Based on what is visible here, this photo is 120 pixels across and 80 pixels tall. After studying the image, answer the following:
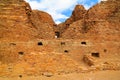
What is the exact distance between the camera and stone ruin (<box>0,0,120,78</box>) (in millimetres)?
25438

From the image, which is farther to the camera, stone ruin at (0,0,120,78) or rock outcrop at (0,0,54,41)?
rock outcrop at (0,0,54,41)

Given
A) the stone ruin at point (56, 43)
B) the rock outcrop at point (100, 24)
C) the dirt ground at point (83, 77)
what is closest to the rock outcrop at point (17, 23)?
the stone ruin at point (56, 43)

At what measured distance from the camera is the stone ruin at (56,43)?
83.5 feet

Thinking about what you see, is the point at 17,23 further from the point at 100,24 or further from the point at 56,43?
the point at 100,24

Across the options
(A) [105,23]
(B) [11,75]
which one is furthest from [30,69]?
(A) [105,23]

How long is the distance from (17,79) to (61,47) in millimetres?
5865

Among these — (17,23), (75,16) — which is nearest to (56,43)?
(17,23)

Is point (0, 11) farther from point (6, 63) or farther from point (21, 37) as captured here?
point (6, 63)

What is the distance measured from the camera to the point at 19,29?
29.2m

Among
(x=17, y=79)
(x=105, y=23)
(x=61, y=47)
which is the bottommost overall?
(x=17, y=79)

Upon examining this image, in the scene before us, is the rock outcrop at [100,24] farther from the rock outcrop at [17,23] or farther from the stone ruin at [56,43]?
the rock outcrop at [17,23]

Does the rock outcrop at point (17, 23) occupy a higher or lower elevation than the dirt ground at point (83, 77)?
higher

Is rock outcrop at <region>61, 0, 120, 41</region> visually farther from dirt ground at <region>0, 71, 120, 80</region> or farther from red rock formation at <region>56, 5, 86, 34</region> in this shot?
dirt ground at <region>0, 71, 120, 80</region>

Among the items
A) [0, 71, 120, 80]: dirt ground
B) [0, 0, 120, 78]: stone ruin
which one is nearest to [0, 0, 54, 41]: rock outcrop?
[0, 0, 120, 78]: stone ruin
